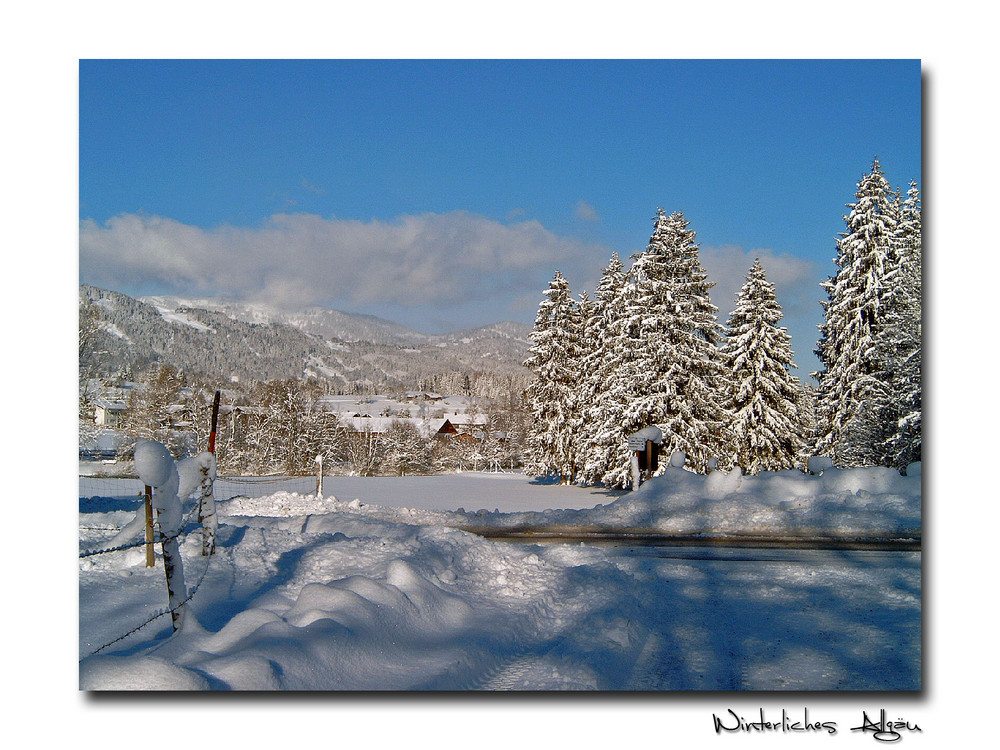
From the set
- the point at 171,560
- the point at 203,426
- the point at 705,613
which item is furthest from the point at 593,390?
the point at 171,560

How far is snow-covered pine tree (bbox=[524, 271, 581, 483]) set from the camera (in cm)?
3034

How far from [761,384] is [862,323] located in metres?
10.1

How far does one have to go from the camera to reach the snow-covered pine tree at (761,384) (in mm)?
24828

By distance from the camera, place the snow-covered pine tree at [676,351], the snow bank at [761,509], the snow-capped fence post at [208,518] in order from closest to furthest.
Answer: the snow-capped fence post at [208,518] < the snow bank at [761,509] < the snow-covered pine tree at [676,351]

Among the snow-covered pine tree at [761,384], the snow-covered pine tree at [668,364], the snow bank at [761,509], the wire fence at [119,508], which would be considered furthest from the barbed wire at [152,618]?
the snow-covered pine tree at [761,384]

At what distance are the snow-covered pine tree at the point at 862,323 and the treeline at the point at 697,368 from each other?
0.05m

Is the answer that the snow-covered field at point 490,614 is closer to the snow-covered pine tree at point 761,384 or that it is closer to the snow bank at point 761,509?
the snow bank at point 761,509

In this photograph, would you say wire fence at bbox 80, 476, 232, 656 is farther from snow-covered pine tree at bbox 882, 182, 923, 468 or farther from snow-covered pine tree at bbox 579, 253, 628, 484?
snow-covered pine tree at bbox 579, 253, 628, 484

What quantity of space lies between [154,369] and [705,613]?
10487mm

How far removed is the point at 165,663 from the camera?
397cm

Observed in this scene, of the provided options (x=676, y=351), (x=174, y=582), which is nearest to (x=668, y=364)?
(x=676, y=351)

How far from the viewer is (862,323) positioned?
15039 mm

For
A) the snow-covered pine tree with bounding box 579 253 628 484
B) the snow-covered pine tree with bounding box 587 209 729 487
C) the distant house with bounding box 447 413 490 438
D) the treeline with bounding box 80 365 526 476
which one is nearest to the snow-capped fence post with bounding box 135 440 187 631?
the treeline with bounding box 80 365 526 476

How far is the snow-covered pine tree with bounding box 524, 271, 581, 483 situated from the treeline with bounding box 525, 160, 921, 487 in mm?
55
